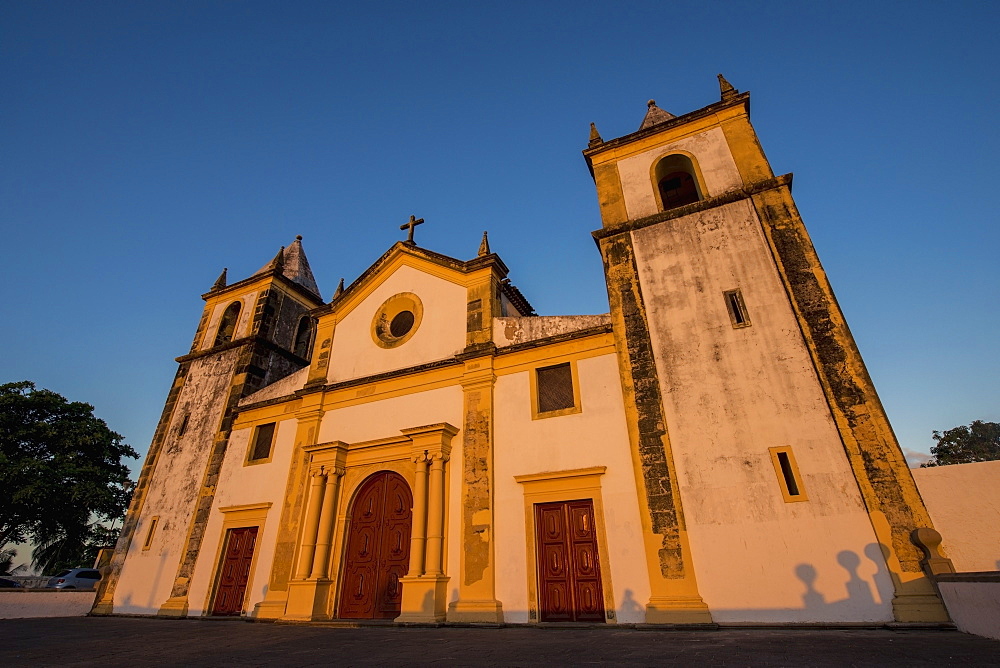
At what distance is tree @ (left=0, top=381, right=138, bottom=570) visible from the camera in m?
22.3

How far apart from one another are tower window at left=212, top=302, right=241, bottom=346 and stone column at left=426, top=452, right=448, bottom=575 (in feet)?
37.0

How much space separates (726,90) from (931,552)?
38.0 ft

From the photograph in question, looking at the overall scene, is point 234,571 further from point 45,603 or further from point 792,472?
point 792,472

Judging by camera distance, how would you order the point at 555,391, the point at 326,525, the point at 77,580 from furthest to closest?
the point at 77,580
the point at 326,525
the point at 555,391

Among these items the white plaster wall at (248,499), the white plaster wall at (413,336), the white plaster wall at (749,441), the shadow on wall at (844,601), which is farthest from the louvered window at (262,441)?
the shadow on wall at (844,601)

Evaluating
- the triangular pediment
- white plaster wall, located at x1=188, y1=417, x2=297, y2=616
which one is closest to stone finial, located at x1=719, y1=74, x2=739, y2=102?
the triangular pediment

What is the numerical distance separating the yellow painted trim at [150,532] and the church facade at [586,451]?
0.08 meters

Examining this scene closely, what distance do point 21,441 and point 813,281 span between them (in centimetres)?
3292

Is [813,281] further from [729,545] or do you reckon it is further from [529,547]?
[529,547]

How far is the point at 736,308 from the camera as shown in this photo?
10.3 meters

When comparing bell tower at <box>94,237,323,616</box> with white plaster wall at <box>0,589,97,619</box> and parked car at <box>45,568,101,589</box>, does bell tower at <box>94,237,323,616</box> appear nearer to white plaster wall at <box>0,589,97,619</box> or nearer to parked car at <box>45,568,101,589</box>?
white plaster wall at <box>0,589,97,619</box>

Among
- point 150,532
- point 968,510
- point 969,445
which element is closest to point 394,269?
point 150,532

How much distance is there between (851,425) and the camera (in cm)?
845

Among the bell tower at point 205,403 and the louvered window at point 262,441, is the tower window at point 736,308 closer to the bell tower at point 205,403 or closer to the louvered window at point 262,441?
the louvered window at point 262,441
